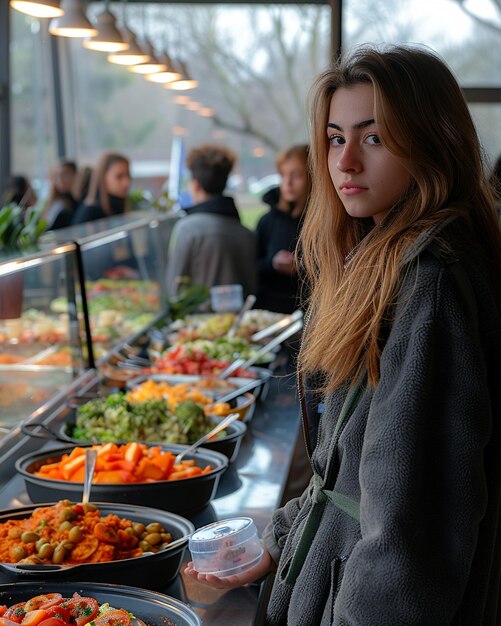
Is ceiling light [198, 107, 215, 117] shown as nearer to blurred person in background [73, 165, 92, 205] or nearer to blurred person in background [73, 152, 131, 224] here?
blurred person in background [73, 165, 92, 205]

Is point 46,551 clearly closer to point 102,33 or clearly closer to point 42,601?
point 42,601

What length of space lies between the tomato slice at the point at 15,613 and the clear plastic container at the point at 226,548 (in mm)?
341

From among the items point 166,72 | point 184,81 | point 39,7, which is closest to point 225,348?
point 39,7

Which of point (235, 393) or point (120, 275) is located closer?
point (235, 393)

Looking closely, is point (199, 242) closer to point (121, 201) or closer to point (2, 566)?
point (121, 201)

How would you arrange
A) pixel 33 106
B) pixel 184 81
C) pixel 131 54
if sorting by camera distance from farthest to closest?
pixel 33 106
pixel 184 81
pixel 131 54

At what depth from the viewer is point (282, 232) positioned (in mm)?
6191

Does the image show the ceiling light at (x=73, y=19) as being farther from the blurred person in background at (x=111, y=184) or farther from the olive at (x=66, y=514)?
the olive at (x=66, y=514)

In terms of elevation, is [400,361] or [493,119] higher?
[493,119]

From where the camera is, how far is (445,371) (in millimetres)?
1367

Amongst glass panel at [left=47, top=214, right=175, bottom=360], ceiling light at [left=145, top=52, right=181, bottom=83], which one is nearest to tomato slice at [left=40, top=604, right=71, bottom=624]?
glass panel at [left=47, top=214, right=175, bottom=360]

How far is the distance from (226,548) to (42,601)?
A: 14.5 inches

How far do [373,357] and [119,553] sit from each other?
786 millimetres

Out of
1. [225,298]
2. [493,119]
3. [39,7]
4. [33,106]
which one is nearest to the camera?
[39,7]
